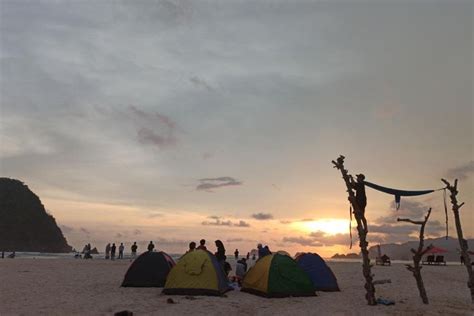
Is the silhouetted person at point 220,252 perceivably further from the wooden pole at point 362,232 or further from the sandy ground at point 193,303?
the wooden pole at point 362,232

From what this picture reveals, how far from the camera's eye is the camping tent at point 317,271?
1788 cm

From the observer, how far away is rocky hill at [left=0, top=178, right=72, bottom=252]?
478ft

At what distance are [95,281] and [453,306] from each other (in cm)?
1655

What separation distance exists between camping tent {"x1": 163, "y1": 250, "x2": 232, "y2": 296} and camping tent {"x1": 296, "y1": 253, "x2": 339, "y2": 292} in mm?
4392

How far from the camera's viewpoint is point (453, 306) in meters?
14.7

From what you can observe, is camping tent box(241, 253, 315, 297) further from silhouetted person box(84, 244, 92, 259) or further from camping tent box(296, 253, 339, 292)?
silhouetted person box(84, 244, 92, 259)

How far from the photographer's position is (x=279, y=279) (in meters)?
15.5

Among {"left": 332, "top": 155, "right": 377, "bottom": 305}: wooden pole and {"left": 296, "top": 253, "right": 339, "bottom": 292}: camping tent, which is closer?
{"left": 332, "top": 155, "right": 377, "bottom": 305}: wooden pole

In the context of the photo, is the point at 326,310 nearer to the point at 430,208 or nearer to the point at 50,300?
the point at 430,208

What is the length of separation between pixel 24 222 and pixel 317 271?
517 feet

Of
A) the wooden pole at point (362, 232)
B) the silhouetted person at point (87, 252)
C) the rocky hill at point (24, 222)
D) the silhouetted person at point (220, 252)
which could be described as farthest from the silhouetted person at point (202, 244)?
the rocky hill at point (24, 222)

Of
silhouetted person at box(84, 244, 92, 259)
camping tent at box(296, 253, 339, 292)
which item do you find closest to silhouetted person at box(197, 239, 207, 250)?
camping tent at box(296, 253, 339, 292)

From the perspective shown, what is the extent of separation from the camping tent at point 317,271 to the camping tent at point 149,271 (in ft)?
20.7

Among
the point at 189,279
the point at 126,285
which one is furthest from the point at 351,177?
the point at 126,285
